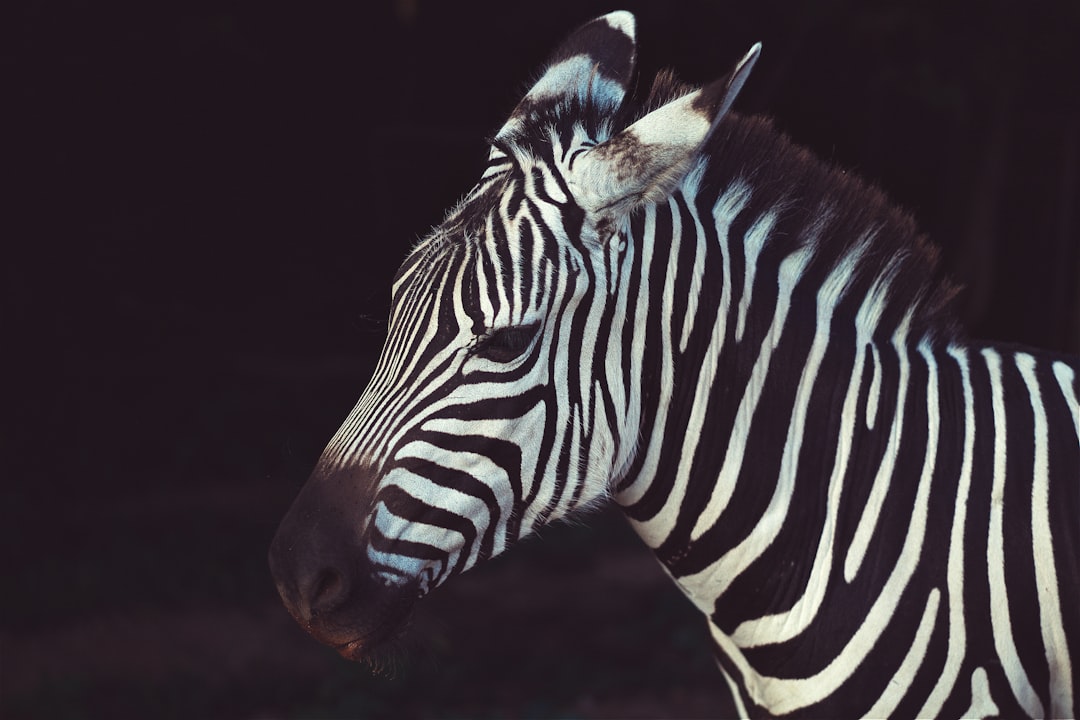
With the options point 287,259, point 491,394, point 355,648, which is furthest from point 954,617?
point 287,259

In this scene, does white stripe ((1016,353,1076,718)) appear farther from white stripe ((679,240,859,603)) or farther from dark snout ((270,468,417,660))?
dark snout ((270,468,417,660))

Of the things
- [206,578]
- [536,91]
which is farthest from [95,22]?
[536,91]

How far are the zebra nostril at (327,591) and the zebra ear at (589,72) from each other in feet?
3.20

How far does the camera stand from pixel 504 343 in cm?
191

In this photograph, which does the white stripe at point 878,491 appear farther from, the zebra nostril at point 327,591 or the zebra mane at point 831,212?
the zebra nostril at point 327,591

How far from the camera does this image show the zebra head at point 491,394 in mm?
1837

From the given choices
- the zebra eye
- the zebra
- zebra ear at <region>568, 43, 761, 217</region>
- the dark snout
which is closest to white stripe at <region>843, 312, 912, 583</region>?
the zebra

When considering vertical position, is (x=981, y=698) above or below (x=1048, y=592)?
below

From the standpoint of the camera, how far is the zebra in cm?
187

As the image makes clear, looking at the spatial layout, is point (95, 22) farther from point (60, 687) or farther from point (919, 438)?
point (919, 438)

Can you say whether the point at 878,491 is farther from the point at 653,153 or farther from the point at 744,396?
the point at 653,153

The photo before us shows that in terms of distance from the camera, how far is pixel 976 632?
1960 millimetres

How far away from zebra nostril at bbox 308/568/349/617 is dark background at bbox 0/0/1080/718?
3.79 m

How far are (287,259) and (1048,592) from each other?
685 cm
